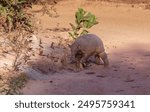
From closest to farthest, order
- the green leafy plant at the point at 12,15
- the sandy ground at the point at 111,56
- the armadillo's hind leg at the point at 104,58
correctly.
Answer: the sandy ground at the point at 111,56 < the armadillo's hind leg at the point at 104,58 < the green leafy plant at the point at 12,15

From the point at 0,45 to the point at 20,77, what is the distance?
1.52 m

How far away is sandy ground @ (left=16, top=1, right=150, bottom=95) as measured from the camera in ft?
25.0

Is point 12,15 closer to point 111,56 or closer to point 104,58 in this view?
point 111,56

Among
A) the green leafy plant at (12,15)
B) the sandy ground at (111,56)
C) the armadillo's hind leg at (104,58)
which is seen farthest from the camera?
the green leafy plant at (12,15)

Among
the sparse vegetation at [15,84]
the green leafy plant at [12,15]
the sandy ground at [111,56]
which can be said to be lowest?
the sandy ground at [111,56]

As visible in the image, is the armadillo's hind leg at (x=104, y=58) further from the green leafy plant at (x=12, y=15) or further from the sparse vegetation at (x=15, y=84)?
the green leafy plant at (x=12, y=15)

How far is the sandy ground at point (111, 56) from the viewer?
25.0 feet

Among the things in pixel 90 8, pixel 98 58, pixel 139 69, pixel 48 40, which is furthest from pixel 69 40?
pixel 90 8

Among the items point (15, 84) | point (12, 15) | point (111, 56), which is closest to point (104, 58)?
point (111, 56)

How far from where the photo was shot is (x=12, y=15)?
10.6 meters

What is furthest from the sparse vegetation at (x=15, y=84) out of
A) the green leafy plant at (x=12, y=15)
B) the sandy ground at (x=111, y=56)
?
the green leafy plant at (x=12, y=15)

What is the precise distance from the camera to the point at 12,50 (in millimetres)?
9070

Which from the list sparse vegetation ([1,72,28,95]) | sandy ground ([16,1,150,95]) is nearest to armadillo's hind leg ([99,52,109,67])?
sandy ground ([16,1,150,95])

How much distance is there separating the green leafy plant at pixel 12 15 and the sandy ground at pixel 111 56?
47 centimetres
